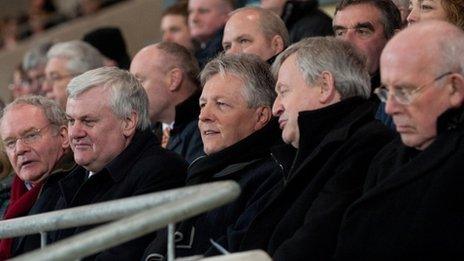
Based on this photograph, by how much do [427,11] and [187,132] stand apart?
1839 mm

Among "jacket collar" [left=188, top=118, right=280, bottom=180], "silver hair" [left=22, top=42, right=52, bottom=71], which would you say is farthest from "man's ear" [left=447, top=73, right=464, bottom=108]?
"silver hair" [left=22, top=42, right=52, bottom=71]

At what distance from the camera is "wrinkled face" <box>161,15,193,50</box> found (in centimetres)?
1114

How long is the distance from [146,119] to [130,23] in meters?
9.01

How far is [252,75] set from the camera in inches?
277

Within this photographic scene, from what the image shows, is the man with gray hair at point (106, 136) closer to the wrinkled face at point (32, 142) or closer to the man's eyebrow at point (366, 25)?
the wrinkled face at point (32, 142)

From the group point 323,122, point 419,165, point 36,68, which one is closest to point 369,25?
point 323,122

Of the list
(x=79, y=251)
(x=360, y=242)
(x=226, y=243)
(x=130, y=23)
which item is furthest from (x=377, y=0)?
(x=130, y=23)

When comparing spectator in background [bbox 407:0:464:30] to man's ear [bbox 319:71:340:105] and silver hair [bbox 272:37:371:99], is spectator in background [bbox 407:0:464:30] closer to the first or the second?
silver hair [bbox 272:37:371:99]

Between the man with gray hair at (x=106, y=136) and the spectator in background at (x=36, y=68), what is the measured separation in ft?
12.3

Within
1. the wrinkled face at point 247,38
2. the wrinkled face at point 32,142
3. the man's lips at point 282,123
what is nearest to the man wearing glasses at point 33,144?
the wrinkled face at point 32,142

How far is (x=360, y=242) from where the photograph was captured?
5512 millimetres

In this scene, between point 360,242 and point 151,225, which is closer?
point 151,225

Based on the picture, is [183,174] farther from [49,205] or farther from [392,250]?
[392,250]

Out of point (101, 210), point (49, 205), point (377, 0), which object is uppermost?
point (101, 210)
